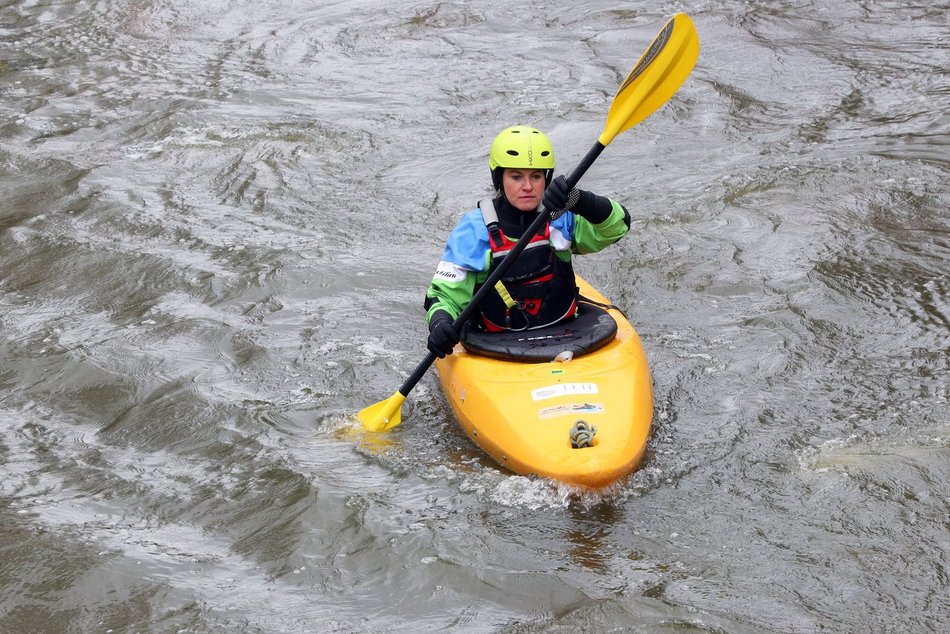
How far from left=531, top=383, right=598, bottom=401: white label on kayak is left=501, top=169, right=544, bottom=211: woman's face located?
88 centimetres

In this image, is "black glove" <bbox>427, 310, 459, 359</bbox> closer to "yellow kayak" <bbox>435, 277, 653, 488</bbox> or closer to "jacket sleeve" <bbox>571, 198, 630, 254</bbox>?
"yellow kayak" <bbox>435, 277, 653, 488</bbox>

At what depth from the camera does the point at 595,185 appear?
8.27m

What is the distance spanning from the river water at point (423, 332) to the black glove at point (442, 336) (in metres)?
0.46

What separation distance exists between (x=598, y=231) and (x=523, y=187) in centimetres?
46

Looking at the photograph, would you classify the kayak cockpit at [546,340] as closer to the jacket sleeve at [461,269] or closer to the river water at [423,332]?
the jacket sleeve at [461,269]

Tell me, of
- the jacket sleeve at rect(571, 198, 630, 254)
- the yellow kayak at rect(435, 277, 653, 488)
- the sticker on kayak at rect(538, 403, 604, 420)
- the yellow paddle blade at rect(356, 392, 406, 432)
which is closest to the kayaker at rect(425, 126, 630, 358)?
the jacket sleeve at rect(571, 198, 630, 254)

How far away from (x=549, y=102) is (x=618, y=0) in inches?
147

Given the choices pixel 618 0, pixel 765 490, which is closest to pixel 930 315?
pixel 765 490

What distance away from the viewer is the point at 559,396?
460 cm

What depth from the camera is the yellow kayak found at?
4.34 m

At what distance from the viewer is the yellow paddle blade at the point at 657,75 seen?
16.9 feet

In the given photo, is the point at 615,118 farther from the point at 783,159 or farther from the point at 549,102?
the point at 549,102

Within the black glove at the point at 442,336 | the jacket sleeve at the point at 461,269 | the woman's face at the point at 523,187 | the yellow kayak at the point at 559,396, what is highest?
the woman's face at the point at 523,187

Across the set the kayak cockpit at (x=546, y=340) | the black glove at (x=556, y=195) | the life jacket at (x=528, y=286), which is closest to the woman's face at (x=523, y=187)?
the life jacket at (x=528, y=286)
